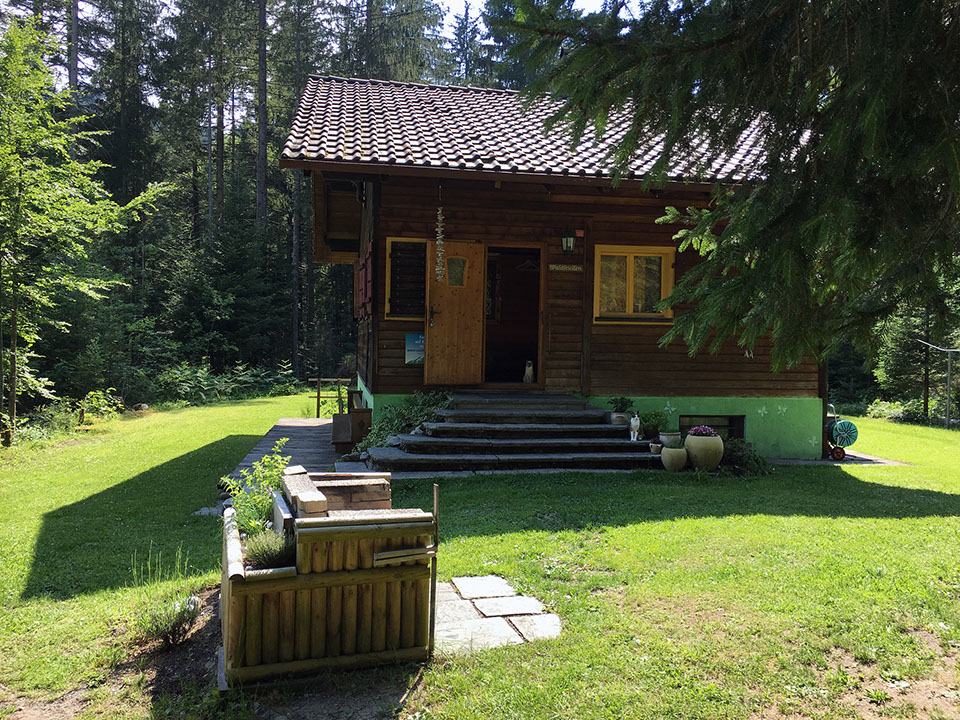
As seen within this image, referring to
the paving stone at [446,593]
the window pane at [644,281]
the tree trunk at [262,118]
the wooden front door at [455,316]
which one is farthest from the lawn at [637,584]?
the tree trunk at [262,118]

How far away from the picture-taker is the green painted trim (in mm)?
10234

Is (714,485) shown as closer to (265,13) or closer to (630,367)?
(630,367)

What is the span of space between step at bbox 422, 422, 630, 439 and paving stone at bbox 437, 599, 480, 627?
14.4 ft

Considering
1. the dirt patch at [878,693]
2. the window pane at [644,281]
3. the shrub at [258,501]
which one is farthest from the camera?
the window pane at [644,281]

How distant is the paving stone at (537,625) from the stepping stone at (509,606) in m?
0.07

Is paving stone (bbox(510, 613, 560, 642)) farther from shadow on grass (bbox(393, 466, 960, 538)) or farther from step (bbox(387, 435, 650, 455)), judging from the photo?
step (bbox(387, 435, 650, 455))

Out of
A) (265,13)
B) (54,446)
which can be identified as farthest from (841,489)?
(265,13)

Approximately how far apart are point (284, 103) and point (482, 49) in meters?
9.58

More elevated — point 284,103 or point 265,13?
point 265,13

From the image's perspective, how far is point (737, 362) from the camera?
10.3 meters

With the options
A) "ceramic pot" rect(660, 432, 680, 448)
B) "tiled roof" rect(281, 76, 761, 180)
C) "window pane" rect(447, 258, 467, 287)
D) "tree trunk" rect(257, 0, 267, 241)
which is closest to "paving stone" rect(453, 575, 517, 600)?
"ceramic pot" rect(660, 432, 680, 448)

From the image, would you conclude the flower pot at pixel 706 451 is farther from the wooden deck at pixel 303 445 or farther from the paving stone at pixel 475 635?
the paving stone at pixel 475 635

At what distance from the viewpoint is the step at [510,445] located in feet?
26.7

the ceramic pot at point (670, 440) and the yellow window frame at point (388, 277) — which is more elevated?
the yellow window frame at point (388, 277)
